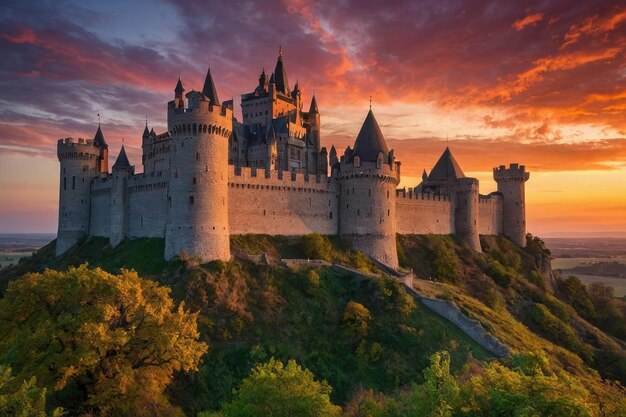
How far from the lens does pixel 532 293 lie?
3155 inches

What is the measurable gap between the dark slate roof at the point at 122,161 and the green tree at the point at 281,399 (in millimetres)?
50542

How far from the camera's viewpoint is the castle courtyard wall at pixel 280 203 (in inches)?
2403

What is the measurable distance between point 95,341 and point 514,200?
91.7 m

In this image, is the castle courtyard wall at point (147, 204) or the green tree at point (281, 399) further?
the castle courtyard wall at point (147, 204)

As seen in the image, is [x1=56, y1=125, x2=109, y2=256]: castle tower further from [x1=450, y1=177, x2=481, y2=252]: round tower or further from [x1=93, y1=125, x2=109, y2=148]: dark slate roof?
[x1=450, y1=177, x2=481, y2=252]: round tower

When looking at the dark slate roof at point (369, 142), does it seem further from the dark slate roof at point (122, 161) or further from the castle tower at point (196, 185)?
the dark slate roof at point (122, 161)

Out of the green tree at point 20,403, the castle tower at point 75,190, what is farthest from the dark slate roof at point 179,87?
the green tree at point 20,403

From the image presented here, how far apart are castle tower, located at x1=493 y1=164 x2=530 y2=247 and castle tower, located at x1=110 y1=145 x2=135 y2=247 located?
73033mm

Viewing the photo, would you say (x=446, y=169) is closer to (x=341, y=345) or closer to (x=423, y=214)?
(x=423, y=214)

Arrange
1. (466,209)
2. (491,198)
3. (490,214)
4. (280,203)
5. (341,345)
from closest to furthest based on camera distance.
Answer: (341,345), (280,203), (466,209), (490,214), (491,198)

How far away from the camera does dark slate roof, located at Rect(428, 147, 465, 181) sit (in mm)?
95731

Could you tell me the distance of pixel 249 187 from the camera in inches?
2443

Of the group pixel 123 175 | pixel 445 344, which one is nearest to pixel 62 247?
pixel 123 175

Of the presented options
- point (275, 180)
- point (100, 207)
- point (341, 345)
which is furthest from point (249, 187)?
point (100, 207)
